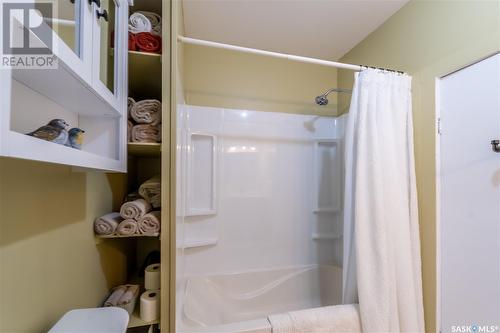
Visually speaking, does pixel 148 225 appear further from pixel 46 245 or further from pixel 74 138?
pixel 74 138

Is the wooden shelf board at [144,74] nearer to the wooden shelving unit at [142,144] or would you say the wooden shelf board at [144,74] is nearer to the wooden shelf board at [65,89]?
the wooden shelving unit at [142,144]

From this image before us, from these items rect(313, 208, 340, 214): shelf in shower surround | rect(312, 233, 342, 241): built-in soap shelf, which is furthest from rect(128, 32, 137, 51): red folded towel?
rect(312, 233, 342, 241): built-in soap shelf

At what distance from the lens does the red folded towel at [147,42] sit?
1100mm

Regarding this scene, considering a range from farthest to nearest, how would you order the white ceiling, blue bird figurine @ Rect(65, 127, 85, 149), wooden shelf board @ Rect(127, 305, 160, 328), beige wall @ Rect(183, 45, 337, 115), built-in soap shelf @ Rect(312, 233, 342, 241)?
built-in soap shelf @ Rect(312, 233, 342, 241)
beige wall @ Rect(183, 45, 337, 115)
the white ceiling
wooden shelf board @ Rect(127, 305, 160, 328)
blue bird figurine @ Rect(65, 127, 85, 149)

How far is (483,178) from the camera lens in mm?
1122

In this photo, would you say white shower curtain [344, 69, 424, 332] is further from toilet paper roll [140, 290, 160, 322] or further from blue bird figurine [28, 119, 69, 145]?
blue bird figurine [28, 119, 69, 145]

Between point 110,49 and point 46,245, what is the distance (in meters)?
0.76

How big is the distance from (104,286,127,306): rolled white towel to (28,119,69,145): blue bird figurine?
36.3 inches

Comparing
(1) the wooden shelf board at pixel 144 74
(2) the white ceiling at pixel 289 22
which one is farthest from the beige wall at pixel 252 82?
(1) the wooden shelf board at pixel 144 74

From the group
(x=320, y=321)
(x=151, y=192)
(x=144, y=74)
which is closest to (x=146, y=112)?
(x=144, y=74)

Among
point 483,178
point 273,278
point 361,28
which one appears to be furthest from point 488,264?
point 361,28

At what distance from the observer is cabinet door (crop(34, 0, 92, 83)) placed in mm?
515

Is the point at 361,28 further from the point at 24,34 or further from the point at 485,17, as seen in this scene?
the point at 24,34

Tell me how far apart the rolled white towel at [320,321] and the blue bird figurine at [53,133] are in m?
1.25
